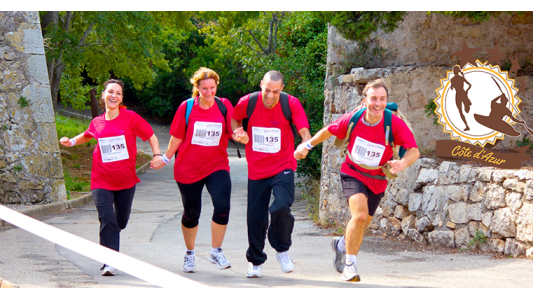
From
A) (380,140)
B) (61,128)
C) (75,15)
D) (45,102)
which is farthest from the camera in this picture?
(61,128)

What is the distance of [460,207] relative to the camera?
7551 millimetres

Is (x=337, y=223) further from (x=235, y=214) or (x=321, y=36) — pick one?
(x=321, y=36)

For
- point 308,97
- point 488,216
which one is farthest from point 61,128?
point 488,216

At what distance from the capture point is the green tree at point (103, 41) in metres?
17.4

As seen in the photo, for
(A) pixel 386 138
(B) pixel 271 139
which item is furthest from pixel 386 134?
(B) pixel 271 139

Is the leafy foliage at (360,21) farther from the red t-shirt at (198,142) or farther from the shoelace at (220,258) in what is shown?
the shoelace at (220,258)

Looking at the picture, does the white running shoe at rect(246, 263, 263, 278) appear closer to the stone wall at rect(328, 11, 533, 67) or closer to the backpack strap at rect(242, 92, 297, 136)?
the backpack strap at rect(242, 92, 297, 136)

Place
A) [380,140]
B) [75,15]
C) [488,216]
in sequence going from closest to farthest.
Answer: [380,140] → [488,216] → [75,15]

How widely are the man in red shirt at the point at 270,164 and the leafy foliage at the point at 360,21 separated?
3.14m

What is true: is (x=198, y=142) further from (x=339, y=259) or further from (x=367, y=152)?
(x=339, y=259)

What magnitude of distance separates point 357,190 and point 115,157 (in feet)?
7.87

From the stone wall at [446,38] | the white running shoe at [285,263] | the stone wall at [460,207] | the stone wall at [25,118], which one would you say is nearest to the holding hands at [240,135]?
the white running shoe at [285,263]

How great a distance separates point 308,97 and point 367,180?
22.4ft

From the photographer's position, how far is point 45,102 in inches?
449
